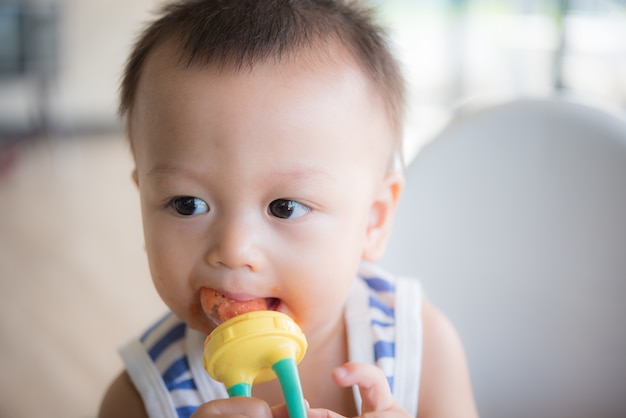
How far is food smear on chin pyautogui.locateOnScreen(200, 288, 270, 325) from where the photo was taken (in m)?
0.64

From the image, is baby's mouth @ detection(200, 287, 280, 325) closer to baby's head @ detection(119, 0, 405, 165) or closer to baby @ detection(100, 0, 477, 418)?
baby @ detection(100, 0, 477, 418)

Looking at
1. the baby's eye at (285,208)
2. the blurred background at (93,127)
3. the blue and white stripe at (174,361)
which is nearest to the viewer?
the baby's eye at (285,208)

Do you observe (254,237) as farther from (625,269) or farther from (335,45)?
(625,269)

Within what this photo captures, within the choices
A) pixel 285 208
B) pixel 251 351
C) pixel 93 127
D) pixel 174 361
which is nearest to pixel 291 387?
pixel 251 351

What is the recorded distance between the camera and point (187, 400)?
764 millimetres

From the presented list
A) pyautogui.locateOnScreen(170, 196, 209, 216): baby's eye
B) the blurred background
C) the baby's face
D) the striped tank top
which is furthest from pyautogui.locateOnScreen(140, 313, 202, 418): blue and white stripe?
the blurred background

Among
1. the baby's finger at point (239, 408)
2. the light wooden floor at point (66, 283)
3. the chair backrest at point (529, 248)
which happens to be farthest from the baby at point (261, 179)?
Result: the light wooden floor at point (66, 283)

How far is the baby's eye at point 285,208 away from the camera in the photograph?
0.65 meters

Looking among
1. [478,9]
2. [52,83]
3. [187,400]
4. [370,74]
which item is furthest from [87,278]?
[478,9]

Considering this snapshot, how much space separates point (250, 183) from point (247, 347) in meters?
0.14

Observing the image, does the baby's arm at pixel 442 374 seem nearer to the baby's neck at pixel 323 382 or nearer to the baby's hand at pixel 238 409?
the baby's neck at pixel 323 382

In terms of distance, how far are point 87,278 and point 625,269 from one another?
1793 mm

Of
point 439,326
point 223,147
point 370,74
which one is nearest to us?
point 223,147

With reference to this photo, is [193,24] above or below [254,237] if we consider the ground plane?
above
